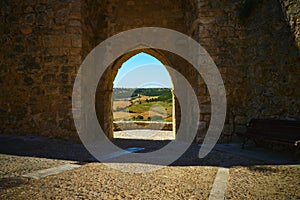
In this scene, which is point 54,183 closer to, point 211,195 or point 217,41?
point 211,195

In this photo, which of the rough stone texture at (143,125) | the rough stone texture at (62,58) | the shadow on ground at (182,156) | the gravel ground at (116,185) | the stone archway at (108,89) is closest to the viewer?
the gravel ground at (116,185)

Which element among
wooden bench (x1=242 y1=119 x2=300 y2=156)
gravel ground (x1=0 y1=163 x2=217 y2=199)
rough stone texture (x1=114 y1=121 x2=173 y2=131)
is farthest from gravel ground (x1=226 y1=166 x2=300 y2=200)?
rough stone texture (x1=114 y1=121 x2=173 y2=131)

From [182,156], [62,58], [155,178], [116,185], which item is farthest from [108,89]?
[116,185]

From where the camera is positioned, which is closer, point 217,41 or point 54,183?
point 54,183

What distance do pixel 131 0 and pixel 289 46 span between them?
4.94 meters

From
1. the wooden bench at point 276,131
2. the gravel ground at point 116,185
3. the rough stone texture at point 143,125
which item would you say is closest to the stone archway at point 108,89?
the wooden bench at point 276,131

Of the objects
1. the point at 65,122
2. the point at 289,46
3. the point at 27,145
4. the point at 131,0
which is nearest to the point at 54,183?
the point at 27,145

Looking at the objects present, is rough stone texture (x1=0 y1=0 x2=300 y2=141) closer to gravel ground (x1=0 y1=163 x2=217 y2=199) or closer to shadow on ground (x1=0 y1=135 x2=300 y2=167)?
shadow on ground (x1=0 y1=135 x2=300 y2=167)

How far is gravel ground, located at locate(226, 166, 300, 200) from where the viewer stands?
208 centimetres

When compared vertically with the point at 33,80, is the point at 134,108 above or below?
below

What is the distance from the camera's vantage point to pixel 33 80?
5.45m

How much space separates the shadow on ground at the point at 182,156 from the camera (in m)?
3.44

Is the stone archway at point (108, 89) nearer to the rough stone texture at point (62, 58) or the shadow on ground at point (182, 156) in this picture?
the rough stone texture at point (62, 58)

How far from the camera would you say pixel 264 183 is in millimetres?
2412
